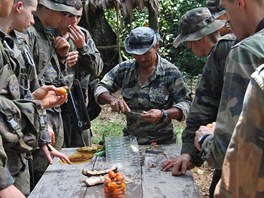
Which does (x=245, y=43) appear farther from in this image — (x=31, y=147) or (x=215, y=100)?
(x=31, y=147)

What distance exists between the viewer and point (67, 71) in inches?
177

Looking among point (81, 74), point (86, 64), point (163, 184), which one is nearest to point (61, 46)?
point (86, 64)

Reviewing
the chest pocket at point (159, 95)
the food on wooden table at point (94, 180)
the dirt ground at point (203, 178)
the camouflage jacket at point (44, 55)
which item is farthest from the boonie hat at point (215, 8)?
the dirt ground at point (203, 178)

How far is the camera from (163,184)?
276 centimetres

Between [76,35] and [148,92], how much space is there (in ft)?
3.20

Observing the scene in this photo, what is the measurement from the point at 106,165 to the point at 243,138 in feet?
6.41

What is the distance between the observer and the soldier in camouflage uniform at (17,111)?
256 centimetres

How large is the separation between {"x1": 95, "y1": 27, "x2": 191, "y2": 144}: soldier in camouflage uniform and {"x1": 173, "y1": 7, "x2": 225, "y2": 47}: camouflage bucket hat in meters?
0.39

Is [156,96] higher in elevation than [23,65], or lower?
lower

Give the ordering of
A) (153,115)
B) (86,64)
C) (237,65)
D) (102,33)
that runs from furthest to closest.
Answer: (102,33), (86,64), (153,115), (237,65)

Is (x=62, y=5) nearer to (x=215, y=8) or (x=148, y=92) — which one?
(x=148, y=92)

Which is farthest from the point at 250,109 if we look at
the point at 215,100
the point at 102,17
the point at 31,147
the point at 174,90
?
the point at 102,17

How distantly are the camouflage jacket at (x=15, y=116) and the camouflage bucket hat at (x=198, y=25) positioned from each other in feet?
4.39

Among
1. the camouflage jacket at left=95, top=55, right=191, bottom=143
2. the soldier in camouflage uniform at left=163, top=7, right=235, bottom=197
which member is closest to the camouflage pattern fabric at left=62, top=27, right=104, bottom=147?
the camouflage jacket at left=95, top=55, right=191, bottom=143
